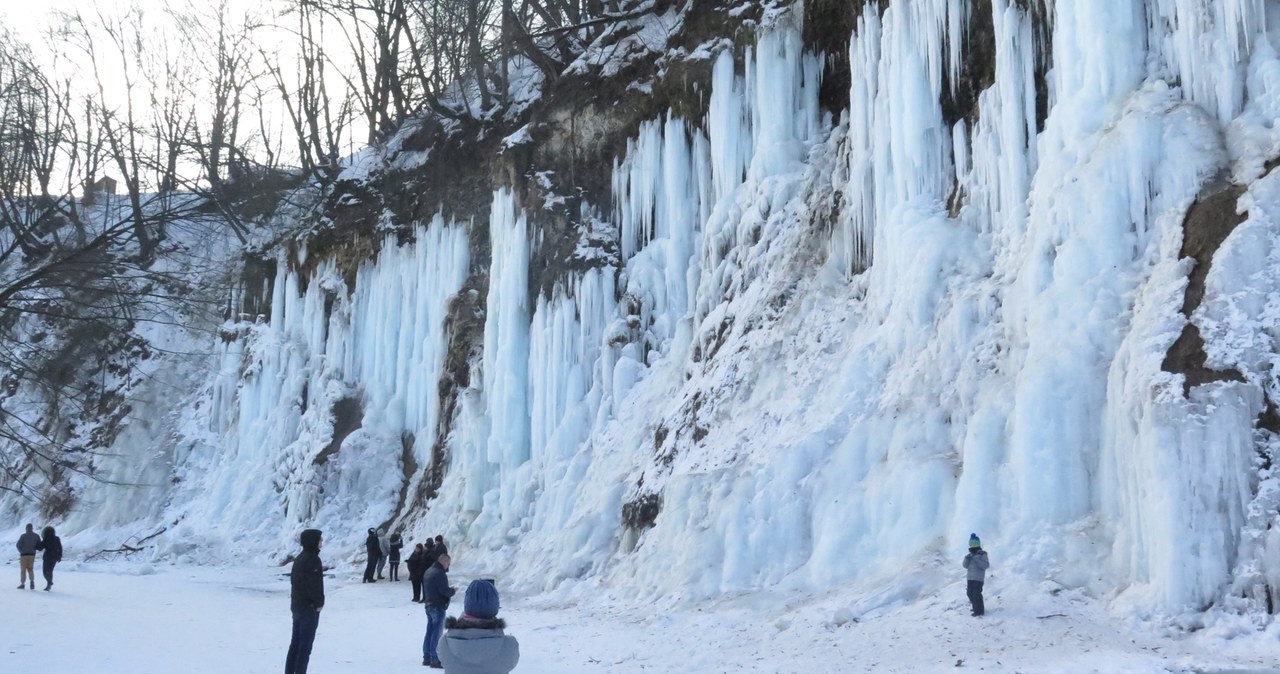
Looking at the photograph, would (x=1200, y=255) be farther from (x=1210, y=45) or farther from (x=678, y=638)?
(x=678, y=638)

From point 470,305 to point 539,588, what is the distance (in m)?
10.4

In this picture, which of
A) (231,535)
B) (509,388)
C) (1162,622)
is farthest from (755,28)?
(231,535)

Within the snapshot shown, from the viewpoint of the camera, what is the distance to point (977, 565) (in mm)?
10094

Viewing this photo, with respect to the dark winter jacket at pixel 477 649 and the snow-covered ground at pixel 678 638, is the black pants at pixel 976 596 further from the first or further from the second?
A: the dark winter jacket at pixel 477 649

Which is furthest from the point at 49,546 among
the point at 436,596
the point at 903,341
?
the point at 903,341

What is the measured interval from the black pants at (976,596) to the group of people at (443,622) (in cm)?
465

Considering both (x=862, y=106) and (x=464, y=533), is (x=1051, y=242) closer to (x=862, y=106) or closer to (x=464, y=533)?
(x=862, y=106)

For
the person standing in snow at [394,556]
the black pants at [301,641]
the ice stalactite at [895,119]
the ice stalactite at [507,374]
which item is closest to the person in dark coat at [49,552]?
the person standing in snow at [394,556]

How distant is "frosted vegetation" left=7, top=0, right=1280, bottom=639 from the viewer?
32.7ft

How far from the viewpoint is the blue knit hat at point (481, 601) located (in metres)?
5.13

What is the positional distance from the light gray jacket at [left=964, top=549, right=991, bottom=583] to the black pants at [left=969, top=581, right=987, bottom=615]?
4cm

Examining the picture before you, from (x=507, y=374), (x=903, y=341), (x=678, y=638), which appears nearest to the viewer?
(x=678, y=638)

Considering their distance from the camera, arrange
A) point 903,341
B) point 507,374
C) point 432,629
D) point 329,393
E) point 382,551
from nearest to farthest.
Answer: point 432,629 < point 903,341 < point 382,551 < point 507,374 < point 329,393

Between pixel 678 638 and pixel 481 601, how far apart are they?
24.9ft
